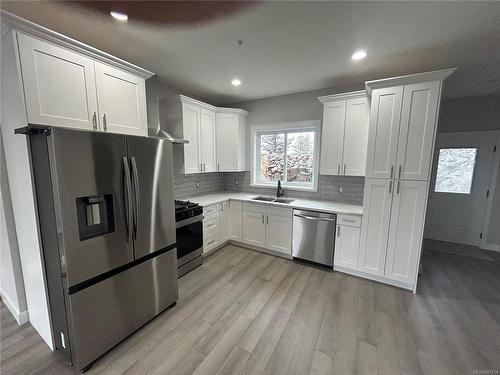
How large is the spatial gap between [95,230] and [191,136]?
6.82 ft

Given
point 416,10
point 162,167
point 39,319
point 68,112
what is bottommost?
point 39,319

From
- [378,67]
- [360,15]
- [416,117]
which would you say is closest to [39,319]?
[360,15]

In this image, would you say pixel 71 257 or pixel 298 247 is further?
pixel 298 247

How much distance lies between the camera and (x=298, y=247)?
3.20m

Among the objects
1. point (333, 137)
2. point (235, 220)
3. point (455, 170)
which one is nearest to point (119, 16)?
point (333, 137)

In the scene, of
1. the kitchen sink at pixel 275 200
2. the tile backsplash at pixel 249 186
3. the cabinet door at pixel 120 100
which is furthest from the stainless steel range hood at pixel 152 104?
the kitchen sink at pixel 275 200

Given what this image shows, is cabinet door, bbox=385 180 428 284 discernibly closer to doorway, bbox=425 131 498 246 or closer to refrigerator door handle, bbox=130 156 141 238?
doorway, bbox=425 131 498 246

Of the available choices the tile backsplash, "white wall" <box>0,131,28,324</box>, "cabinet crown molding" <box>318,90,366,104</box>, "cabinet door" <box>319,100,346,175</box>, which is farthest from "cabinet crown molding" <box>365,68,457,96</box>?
"white wall" <box>0,131,28,324</box>

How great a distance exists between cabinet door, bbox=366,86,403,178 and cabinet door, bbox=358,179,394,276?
16 centimetres

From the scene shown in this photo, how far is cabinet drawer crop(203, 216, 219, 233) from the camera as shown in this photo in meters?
3.27

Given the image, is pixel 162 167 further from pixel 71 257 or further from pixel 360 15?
pixel 360 15

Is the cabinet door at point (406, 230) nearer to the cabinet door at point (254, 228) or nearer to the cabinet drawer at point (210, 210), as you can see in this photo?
the cabinet door at point (254, 228)

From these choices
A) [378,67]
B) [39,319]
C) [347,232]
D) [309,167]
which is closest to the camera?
[39,319]

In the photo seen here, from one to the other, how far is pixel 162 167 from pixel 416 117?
277 centimetres
